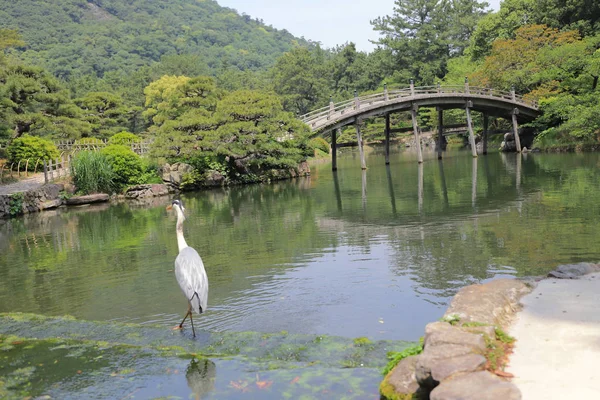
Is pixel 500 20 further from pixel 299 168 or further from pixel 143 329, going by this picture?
pixel 143 329

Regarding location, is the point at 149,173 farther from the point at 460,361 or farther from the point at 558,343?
the point at 460,361

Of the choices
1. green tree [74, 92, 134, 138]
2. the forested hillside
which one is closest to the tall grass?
green tree [74, 92, 134, 138]

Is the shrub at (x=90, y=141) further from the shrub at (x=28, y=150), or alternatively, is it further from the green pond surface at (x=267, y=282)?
the green pond surface at (x=267, y=282)

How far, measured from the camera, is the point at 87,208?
2225cm

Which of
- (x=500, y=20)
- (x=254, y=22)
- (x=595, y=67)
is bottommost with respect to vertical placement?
(x=595, y=67)

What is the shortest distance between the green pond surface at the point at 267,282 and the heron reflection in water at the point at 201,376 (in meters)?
0.02

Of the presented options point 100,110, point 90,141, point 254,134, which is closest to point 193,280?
point 254,134

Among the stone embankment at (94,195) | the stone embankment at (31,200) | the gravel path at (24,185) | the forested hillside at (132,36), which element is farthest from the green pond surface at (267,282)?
the forested hillside at (132,36)

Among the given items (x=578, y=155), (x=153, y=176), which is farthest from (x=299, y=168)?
(x=578, y=155)

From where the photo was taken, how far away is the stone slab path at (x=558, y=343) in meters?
3.62

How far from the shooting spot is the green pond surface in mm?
5207

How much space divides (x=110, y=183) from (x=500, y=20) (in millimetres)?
33643

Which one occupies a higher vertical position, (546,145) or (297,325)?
(546,145)

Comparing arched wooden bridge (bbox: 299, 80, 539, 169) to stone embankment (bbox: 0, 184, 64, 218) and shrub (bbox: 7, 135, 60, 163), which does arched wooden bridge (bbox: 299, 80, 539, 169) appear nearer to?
stone embankment (bbox: 0, 184, 64, 218)
